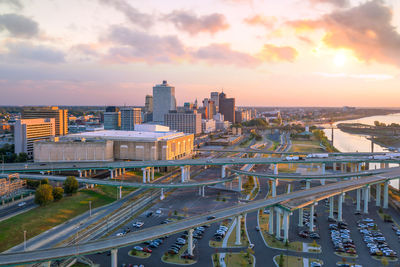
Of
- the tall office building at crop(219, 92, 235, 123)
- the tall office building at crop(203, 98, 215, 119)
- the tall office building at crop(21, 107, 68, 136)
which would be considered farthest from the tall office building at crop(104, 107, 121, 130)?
the tall office building at crop(219, 92, 235, 123)

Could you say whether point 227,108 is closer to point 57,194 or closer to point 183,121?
point 183,121

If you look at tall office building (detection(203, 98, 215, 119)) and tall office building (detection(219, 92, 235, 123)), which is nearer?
tall office building (detection(203, 98, 215, 119))

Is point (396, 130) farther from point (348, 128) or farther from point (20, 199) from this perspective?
point (20, 199)

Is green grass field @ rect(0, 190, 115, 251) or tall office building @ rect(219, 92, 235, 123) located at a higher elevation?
tall office building @ rect(219, 92, 235, 123)

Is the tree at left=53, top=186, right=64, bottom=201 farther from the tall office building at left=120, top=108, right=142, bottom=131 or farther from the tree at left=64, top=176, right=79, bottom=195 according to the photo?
the tall office building at left=120, top=108, right=142, bottom=131

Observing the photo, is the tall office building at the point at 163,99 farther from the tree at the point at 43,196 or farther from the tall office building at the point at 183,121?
the tree at the point at 43,196

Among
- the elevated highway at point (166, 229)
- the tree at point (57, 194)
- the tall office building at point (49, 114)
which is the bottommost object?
the tree at point (57, 194)

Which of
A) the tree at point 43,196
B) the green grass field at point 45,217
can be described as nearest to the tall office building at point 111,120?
the green grass field at point 45,217

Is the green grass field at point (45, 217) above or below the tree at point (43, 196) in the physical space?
below
